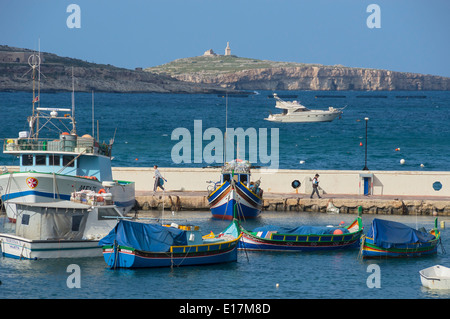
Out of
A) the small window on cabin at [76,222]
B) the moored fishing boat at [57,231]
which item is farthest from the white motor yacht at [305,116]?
the small window on cabin at [76,222]

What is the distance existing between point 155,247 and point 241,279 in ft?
11.4

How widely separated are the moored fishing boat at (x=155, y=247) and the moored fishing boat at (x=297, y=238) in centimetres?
298

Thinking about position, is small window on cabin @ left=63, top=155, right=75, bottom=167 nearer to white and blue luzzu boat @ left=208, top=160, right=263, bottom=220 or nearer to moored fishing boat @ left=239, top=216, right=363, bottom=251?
white and blue luzzu boat @ left=208, top=160, right=263, bottom=220

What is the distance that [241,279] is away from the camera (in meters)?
30.9

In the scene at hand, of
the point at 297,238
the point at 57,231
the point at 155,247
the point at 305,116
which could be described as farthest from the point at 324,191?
the point at 305,116

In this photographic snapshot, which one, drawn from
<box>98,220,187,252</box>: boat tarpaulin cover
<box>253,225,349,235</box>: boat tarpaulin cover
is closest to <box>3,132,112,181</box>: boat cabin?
<box>253,225,349,235</box>: boat tarpaulin cover

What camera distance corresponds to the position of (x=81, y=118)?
5384 inches

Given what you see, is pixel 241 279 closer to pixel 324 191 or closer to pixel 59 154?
pixel 59 154

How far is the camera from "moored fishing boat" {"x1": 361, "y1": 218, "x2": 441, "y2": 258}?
34406 millimetres

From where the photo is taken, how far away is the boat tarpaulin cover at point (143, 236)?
3116 cm

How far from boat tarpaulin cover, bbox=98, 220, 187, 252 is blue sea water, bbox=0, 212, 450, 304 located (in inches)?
38.0

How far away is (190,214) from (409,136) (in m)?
73.1

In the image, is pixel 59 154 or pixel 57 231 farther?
pixel 59 154

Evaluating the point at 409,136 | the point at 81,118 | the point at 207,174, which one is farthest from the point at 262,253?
the point at 81,118
